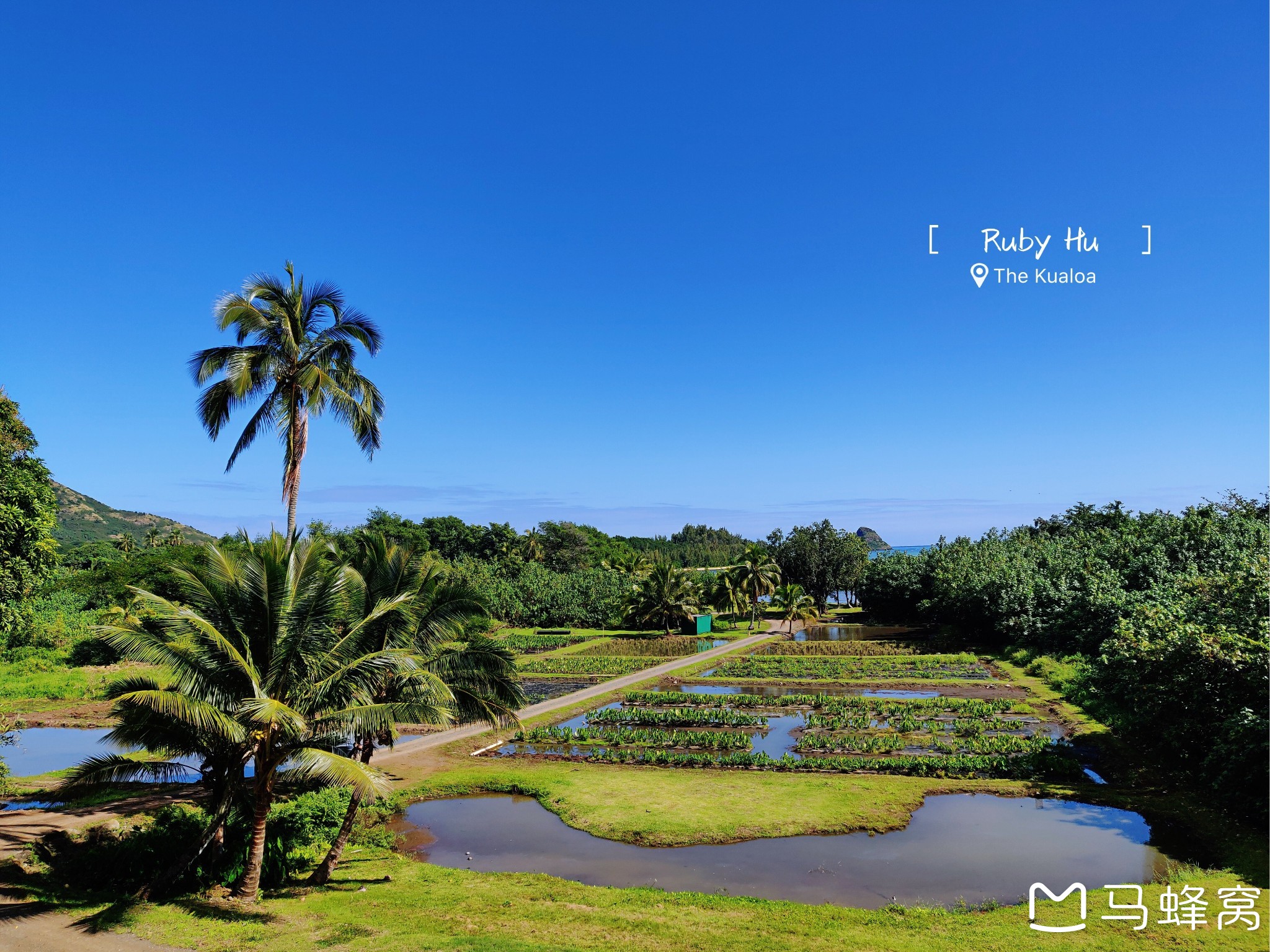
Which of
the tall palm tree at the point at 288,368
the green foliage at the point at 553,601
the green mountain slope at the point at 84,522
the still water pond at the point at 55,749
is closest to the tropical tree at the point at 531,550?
the green foliage at the point at 553,601

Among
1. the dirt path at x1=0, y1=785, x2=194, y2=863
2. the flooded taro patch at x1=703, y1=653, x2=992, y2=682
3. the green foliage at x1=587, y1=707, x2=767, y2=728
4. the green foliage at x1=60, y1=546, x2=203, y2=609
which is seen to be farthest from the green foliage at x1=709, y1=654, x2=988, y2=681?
the green foliage at x1=60, y1=546, x2=203, y2=609

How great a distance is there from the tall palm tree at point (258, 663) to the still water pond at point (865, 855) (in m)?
5.79

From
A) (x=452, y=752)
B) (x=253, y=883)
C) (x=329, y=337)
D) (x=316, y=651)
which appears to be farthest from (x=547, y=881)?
(x=329, y=337)

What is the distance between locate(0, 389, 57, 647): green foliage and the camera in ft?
72.7

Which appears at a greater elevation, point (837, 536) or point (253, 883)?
point (837, 536)

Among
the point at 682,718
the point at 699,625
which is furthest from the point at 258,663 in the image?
the point at 699,625

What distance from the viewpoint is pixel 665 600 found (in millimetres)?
66750

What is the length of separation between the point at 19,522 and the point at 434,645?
1606 centimetres

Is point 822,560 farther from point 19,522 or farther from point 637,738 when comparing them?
point 19,522

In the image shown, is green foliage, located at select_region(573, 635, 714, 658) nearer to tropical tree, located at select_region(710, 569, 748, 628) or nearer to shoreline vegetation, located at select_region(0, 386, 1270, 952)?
tropical tree, located at select_region(710, 569, 748, 628)

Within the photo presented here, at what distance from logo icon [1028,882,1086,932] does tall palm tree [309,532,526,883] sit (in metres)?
10.5

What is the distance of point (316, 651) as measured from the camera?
44.9 ft

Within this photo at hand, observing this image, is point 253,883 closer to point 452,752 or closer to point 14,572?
point 452,752

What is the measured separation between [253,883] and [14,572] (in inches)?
646
